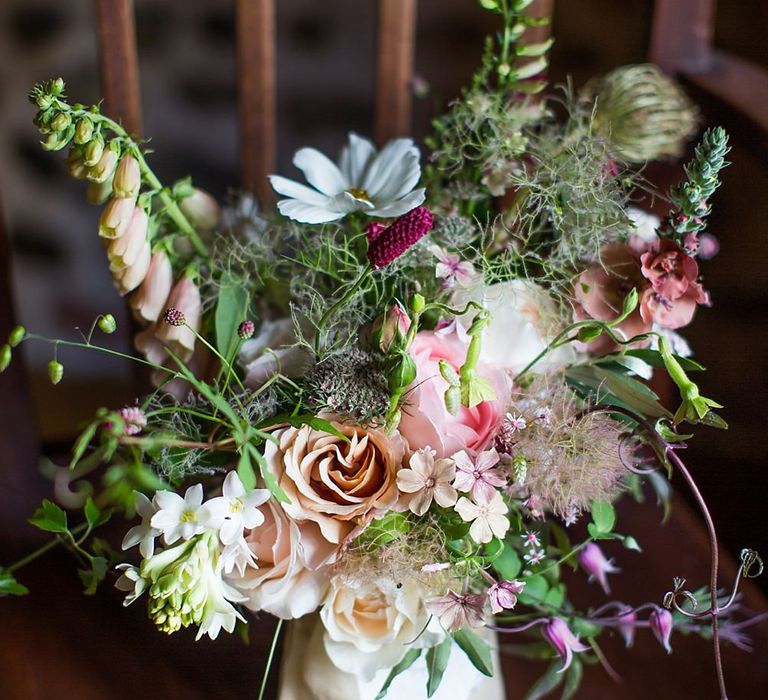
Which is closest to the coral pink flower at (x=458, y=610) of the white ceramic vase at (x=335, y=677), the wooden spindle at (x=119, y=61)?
the white ceramic vase at (x=335, y=677)

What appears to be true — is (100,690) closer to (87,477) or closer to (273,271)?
(87,477)

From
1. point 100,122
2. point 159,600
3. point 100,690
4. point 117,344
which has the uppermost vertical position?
point 100,122

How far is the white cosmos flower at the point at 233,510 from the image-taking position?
0.53 meters

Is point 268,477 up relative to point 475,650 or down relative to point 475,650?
up

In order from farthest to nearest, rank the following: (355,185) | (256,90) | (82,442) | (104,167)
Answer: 1. (256,90)
2. (355,185)
3. (104,167)
4. (82,442)

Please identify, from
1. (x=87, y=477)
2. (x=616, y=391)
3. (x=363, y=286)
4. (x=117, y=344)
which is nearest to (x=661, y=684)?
(x=616, y=391)

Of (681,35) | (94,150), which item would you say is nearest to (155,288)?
(94,150)

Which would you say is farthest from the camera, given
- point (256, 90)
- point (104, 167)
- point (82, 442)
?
point (256, 90)

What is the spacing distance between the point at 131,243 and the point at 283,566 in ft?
0.84

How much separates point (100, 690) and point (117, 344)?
65cm

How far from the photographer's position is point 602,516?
62 centimetres

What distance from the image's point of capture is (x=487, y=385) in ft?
1.81

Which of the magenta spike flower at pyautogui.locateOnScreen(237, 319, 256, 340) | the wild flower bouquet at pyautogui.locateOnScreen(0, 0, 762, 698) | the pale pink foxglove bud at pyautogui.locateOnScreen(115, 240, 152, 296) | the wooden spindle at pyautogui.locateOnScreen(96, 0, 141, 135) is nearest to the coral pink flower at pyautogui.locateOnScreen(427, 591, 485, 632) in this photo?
the wild flower bouquet at pyautogui.locateOnScreen(0, 0, 762, 698)

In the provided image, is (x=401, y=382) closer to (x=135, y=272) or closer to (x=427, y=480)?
(x=427, y=480)
